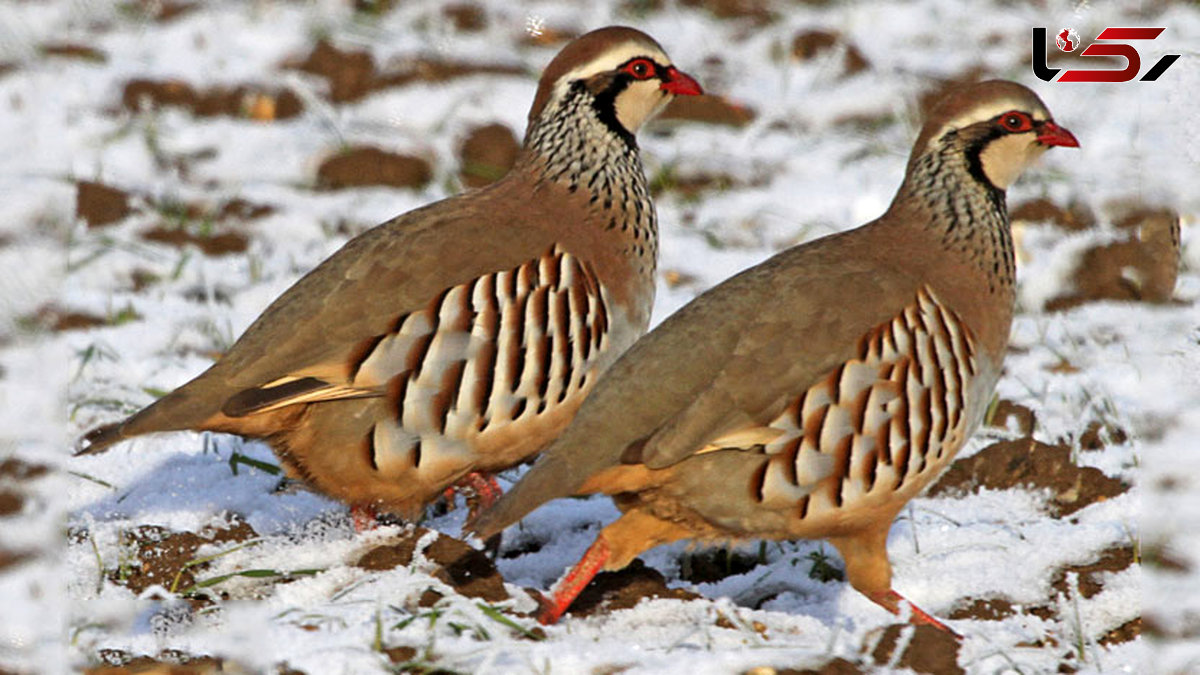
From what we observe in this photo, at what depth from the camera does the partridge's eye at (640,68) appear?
15.6 feet

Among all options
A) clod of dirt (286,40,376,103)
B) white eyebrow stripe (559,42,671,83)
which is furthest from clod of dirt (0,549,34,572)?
clod of dirt (286,40,376,103)

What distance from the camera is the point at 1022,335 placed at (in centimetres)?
587

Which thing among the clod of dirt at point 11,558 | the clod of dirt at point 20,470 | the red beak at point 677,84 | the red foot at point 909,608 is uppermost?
the red beak at point 677,84

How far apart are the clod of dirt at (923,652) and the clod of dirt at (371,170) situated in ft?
14.2

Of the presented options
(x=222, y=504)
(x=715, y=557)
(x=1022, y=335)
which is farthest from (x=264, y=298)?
(x=1022, y=335)

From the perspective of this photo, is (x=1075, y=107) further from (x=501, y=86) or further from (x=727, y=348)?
(x=727, y=348)

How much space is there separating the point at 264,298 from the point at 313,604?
253cm

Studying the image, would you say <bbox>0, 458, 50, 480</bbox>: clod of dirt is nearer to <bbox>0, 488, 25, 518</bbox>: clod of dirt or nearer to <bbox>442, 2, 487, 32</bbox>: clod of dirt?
<bbox>0, 488, 25, 518</bbox>: clod of dirt

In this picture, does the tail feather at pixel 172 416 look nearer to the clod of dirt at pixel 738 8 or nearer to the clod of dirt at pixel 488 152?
the clod of dirt at pixel 488 152

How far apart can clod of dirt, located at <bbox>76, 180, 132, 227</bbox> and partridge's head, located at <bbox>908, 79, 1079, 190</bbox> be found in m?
3.72

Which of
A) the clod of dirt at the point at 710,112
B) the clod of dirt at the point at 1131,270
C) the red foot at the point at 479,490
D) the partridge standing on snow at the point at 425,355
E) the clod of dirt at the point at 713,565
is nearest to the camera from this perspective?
the partridge standing on snow at the point at 425,355

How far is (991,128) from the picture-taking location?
4.38 metres

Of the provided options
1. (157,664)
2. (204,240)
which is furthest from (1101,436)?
(204,240)

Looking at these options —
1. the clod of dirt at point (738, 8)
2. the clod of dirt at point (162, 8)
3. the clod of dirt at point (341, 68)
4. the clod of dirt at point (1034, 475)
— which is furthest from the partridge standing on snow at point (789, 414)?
the clod of dirt at point (162, 8)
